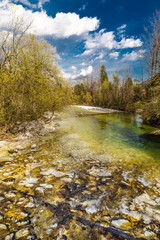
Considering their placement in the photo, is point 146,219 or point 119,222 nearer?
point 119,222

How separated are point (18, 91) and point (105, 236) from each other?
824 cm

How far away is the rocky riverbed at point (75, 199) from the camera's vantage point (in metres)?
2.37

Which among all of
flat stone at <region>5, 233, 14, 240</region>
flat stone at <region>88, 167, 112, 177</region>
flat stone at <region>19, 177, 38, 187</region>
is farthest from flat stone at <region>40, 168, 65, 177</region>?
flat stone at <region>5, 233, 14, 240</region>

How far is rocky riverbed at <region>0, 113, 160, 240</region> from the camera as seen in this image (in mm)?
2369

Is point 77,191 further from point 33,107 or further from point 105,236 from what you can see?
point 33,107

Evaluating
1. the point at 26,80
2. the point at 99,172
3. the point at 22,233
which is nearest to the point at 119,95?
the point at 26,80

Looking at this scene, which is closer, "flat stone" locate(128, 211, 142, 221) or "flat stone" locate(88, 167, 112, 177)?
"flat stone" locate(128, 211, 142, 221)

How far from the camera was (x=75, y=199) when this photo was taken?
3201mm

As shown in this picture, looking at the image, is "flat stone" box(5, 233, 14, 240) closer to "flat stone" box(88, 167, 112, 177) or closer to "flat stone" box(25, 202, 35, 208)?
"flat stone" box(25, 202, 35, 208)

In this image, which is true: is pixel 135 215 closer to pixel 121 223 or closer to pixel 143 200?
pixel 121 223

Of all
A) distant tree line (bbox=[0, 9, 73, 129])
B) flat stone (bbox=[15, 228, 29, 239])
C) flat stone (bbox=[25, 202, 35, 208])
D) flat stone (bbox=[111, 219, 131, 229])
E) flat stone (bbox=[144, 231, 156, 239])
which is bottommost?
flat stone (bbox=[144, 231, 156, 239])

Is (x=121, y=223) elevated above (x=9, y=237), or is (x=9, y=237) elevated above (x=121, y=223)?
(x=9, y=237)

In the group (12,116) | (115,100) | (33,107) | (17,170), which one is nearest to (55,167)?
(17,170)

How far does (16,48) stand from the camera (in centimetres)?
882
